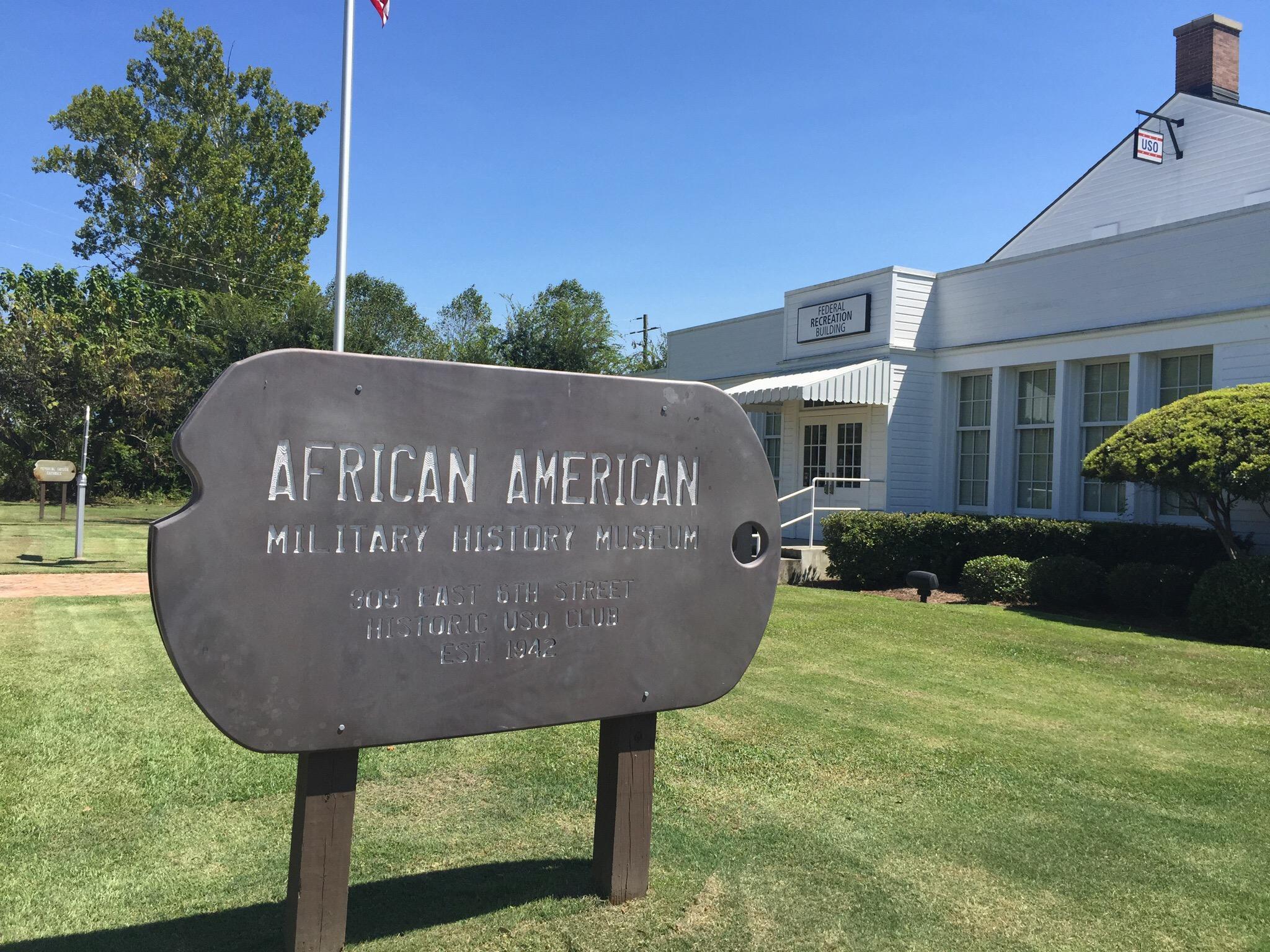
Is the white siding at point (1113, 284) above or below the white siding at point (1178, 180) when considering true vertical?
below

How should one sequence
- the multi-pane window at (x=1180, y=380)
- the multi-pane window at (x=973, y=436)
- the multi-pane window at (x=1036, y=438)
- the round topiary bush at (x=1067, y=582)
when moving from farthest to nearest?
the multi-pane window at (x=973, y=436) → the multi-pane window at (x=1036, y=438) → the multi-pane window at (x=1180, y=380) → the round topiary bush at (x=1067, y=582)

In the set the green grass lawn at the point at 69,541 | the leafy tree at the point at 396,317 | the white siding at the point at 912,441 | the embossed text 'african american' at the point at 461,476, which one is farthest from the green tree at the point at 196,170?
the embossed text 'african american' at the point at 461,476

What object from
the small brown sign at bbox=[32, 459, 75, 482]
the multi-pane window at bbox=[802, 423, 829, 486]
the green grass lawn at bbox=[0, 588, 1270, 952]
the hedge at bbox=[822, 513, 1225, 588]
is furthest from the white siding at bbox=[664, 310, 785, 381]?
the green grass lawn at bbox=[0, 588, 1270, 952]

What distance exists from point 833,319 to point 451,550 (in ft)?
50.4

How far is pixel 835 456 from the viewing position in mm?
17812

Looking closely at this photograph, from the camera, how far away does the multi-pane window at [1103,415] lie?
13.4 m

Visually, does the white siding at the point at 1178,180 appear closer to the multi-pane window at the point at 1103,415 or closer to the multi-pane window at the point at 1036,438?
the multi-pane window at the point at 1036,438

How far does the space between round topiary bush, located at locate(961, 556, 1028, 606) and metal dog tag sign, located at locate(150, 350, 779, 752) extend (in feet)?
30.6

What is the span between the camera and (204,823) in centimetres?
419

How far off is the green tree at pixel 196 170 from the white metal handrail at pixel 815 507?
3037 cm

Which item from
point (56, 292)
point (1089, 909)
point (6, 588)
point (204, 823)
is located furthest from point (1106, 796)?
point (56, 292)

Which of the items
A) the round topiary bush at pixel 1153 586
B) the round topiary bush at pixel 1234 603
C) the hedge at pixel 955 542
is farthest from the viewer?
the hedge at pixel 955 542

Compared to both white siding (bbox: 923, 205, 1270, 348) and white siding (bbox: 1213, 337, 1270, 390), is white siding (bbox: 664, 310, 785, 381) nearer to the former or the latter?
white siding (bbox: 923, 205, 1270, 348)

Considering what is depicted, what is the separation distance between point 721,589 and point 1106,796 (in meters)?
2.55
